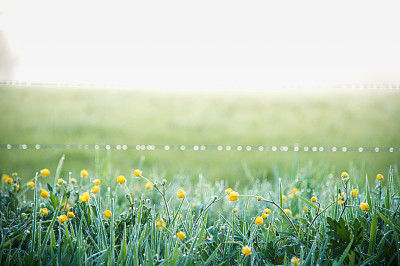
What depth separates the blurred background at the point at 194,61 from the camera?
1729 mm

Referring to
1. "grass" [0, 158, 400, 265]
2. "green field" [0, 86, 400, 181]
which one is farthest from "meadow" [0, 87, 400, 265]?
"grass" [0, 158, 400, 265]

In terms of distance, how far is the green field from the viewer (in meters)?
2.25

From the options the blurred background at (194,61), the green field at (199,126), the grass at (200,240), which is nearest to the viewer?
the grass at (200,240)

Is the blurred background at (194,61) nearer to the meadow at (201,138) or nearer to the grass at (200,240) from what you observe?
the meadow at (201,138)

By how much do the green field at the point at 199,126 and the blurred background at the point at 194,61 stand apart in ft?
0.03

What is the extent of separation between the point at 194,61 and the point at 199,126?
83cm

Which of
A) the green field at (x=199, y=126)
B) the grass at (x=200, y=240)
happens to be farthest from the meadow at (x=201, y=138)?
the grass at (x=200, y=240)

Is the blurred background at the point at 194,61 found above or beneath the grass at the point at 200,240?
above

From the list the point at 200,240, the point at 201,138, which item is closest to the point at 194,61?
the point at 201,138

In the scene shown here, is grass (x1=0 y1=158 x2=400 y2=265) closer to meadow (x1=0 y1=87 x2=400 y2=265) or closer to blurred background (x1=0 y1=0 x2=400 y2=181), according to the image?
meadow (x1=0 y1=87 x2=400 y2=265)

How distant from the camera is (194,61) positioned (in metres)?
1.87

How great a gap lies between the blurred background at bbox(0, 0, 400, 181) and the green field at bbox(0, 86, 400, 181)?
1cm

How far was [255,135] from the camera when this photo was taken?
2.55 meters

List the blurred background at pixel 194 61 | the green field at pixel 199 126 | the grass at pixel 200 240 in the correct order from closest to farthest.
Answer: the grass at pixel 200 240
the blurred background at pixel 194 61
the green field at pixel 199 126
